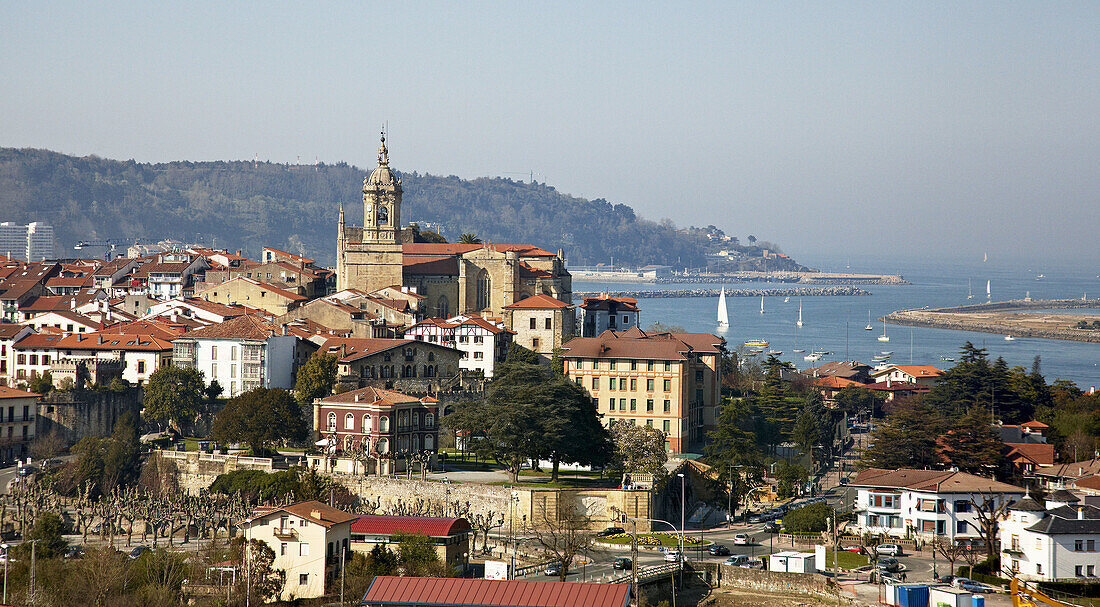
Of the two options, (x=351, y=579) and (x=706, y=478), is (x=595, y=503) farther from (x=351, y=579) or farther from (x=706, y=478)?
(x=351, y=579)

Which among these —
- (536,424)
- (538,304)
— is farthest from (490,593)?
(538,304)

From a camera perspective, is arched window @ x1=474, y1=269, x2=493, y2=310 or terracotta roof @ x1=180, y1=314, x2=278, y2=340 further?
arched window @ x1=474, y1=269, x2=493, y2=310

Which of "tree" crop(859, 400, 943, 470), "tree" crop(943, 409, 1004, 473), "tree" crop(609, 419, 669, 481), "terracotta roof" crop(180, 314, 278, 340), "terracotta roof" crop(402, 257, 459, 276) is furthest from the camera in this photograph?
"terracotta roof" crop(402, 257, 459, 276)

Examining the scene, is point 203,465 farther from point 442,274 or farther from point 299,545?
point 442,274

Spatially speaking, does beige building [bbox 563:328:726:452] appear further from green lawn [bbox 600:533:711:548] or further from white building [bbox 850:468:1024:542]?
green lawn [bbox 600:533:711:548]

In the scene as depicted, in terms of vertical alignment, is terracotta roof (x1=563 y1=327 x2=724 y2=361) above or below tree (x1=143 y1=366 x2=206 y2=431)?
above

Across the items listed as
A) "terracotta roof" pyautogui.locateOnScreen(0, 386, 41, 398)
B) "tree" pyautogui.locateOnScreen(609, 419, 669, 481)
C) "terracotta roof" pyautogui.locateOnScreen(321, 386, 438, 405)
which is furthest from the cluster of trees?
"terracotta roof" pyautogui.locateOnScreen(0, 386, 41, 398)

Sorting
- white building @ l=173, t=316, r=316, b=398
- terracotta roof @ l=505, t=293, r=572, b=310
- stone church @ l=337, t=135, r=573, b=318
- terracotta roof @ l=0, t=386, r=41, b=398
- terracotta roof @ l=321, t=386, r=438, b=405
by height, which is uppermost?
stone church @ l=337, t=135, r=573, b=318
